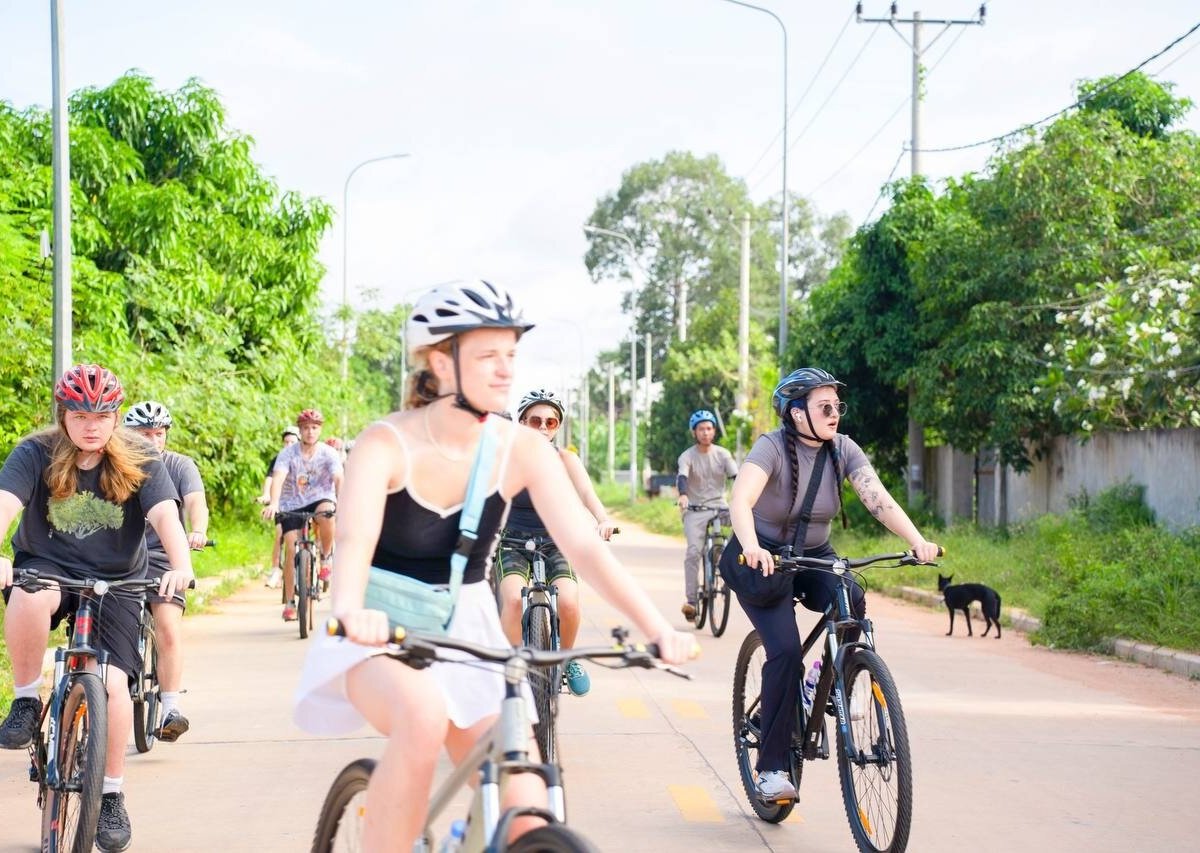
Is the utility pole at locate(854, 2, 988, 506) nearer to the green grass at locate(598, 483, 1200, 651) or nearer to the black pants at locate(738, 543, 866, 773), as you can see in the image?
the green grass at locate(598, 483, 1200, 651)

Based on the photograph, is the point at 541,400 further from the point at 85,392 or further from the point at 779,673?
the point at 85,392

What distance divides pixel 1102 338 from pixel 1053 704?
10.8 meters

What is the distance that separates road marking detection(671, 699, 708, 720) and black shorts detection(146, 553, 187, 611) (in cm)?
316

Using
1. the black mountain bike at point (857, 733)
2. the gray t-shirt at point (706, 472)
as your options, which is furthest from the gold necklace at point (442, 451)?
the gray t-shirt at point (706, 472)

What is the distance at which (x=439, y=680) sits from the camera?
384 centimetres

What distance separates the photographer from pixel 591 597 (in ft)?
63.8

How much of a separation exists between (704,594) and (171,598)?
7.80 metres

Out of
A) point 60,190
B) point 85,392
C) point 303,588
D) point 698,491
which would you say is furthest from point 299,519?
point 85,392

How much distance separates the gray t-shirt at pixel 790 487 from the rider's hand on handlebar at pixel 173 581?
2252mm

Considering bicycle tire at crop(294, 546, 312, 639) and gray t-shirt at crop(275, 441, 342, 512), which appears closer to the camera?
bicycle tire at crop(294, 546, 312, 639)

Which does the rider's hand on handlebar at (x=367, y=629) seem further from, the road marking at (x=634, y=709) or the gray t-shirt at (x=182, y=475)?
the road marking at (x=634, y=709)

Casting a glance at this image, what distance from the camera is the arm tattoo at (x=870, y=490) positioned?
680cm

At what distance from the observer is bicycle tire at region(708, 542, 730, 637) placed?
47.8 feet

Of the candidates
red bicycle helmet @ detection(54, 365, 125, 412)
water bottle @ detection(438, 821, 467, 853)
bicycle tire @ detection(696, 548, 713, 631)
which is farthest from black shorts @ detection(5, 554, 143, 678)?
bicycle tire @ detection(696, 548, 713, 631)
